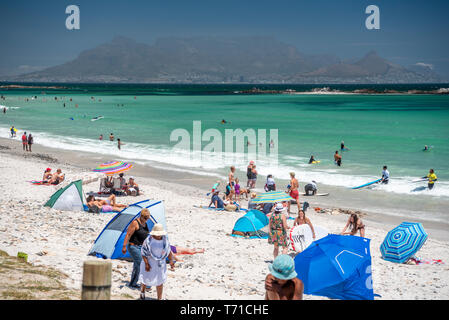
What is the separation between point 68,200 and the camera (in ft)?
42.7

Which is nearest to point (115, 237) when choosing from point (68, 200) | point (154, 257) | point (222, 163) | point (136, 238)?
point (136, 238)

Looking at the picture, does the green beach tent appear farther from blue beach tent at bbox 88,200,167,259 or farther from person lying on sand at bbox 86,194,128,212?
blue beach tent at bbox 88,200,167,259

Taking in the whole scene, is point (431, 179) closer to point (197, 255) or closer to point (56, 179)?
point (197, 255)

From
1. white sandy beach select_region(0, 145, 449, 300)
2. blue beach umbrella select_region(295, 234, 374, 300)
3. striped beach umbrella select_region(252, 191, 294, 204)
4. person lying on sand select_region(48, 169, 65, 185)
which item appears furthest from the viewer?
person lying on sand select_region(48, 169, 65, 185)

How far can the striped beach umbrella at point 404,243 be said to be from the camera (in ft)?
34.1

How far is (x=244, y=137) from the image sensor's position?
42906mm

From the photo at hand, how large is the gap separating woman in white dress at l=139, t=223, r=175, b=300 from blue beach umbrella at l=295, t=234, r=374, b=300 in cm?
300

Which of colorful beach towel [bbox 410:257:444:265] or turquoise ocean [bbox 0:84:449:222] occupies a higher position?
turquoise ocean [bbox 0:84:449:222]

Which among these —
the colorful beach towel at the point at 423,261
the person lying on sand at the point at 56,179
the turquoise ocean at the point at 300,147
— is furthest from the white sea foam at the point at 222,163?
the colorful beach towel at the point at 423,261

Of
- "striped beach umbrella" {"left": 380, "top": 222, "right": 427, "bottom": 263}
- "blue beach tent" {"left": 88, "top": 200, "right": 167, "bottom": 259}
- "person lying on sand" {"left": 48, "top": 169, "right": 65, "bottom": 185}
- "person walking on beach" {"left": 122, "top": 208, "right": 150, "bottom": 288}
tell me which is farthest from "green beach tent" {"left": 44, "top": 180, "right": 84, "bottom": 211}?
"striped beach umbrella" {"left": 380, "top": 222, "right": 427, "bottom": 263}

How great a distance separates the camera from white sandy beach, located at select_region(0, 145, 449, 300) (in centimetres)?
802

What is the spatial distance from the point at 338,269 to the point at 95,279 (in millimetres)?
5316

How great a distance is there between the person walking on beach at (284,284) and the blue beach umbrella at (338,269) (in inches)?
154
